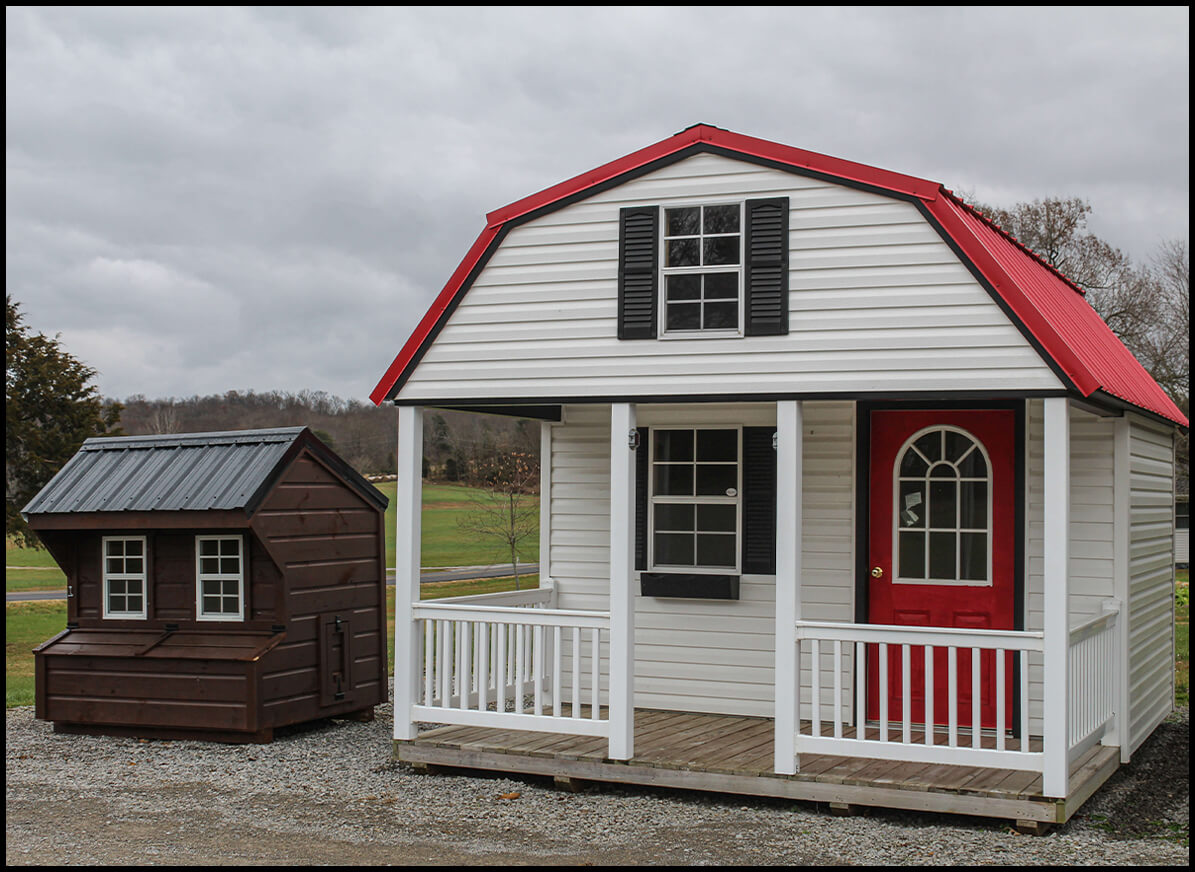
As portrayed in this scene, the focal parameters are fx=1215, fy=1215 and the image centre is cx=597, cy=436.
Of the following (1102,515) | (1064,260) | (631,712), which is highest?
(1064,260)

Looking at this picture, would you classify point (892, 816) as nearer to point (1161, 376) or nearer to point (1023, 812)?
point (1023, 812)

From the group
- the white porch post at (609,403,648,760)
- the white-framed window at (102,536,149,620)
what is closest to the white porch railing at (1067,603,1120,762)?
the white porch post at (609,403,648,760)

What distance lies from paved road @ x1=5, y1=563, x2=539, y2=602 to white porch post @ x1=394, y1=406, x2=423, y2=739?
21.3 meters

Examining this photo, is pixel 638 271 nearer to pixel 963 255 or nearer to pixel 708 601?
pixel 963 255

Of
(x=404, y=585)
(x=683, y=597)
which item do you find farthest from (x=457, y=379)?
(x=683, y=597)

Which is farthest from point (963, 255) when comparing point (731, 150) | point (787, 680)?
point (787, 680)

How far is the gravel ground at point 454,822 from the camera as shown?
625 cm

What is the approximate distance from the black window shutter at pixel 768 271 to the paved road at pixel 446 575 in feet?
75.2

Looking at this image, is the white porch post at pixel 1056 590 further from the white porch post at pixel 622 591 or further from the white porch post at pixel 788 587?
the white porch post at pixel 622 591

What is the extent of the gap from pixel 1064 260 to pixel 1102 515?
23.4 metres

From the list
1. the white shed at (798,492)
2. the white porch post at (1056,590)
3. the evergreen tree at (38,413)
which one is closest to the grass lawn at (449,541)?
the evergreen tree at (38,413)

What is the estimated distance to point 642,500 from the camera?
9.32 metres

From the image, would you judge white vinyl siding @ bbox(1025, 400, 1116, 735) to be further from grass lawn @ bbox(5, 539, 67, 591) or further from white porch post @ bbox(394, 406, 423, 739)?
grass lawn @ bbox(5, 539, 67, 591)

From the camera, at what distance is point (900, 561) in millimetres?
8508
